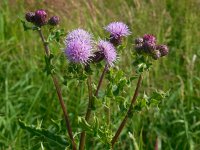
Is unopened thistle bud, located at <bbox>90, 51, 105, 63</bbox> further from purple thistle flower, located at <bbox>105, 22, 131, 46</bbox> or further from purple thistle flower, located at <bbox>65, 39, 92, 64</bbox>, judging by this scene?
purple thistle flower, located at <bbox>105, 22, 131, 46</bbox>

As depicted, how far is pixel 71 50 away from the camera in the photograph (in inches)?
82.1

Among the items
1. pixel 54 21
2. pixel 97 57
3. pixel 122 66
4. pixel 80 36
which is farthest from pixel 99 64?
pixel 122 66

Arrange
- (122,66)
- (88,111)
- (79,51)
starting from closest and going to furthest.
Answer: (79,51) < (88,111) < (122,66)

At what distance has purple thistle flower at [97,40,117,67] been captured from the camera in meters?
2.10

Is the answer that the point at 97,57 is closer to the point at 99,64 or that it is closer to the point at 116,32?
the point at 99,64

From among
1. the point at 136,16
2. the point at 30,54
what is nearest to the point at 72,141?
the point at 30,54

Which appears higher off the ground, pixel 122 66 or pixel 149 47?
pixel 122 66

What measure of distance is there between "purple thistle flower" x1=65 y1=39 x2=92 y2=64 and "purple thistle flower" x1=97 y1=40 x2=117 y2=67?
0.18 ft

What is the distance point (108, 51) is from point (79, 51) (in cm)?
14

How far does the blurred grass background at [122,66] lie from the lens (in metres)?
3.31

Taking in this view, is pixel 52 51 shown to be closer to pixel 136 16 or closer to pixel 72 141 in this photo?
pixel 72 141

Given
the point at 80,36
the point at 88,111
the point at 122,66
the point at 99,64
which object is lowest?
the point at 88,111

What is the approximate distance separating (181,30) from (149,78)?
980 mm

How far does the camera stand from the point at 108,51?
2.10m
